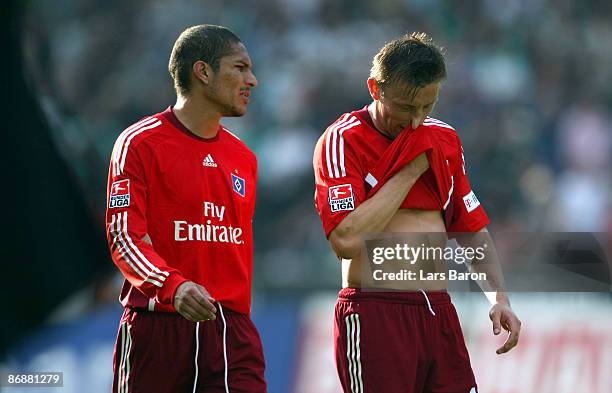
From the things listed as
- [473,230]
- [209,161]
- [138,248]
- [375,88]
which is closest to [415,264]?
[473,230]

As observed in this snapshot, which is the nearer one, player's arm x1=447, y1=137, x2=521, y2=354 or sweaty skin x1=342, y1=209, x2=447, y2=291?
sweaty skin x1=342, y1=209, x2=447, y2=291

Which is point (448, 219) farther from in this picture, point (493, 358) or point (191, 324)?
point (493, 358)

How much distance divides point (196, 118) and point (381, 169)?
0.87 metres

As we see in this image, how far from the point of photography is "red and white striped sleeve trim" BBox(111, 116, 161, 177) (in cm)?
445

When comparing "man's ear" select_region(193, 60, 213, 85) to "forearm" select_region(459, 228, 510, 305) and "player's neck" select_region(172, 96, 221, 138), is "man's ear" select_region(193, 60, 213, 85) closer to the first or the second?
"player's neck" select_region(172, 96, 221, 138)

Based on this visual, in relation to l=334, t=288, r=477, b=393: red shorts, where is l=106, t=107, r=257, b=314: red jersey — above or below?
above

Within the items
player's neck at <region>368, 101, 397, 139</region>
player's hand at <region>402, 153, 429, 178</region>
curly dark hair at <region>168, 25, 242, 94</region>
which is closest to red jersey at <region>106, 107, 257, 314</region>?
curly dark hair at <region>168, 25, 242, 94</region>

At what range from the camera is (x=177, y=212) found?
446cm

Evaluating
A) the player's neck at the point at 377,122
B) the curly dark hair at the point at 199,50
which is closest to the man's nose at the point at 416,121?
the player's neck at the point at 377,122

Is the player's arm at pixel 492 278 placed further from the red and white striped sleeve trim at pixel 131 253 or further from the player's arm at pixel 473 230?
the red and white striped sleeve trim at pixel 131 253

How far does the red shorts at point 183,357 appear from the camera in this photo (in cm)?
441

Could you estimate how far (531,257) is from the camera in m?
7.80

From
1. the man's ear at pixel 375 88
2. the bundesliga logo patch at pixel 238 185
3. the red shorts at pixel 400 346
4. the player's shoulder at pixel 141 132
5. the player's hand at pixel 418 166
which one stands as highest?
the man's ear at pixel 375 88

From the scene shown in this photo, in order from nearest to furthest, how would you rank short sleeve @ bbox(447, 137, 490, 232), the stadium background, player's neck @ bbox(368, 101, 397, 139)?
player's neck @ bbox(368, 101, 397, 139) < short sleeve @ bbox(447, 137, 490, 232) < the stadium background
